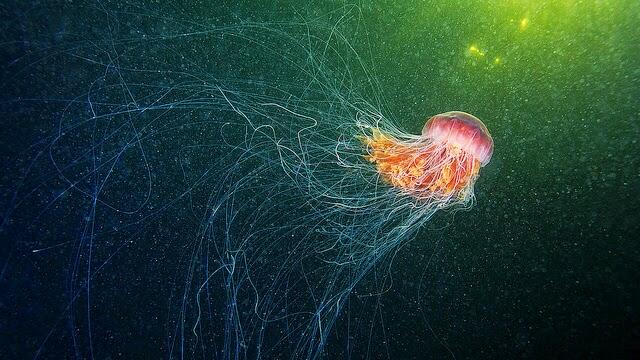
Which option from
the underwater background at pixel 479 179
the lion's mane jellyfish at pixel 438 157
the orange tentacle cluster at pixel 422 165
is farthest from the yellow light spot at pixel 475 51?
the orange tentacle cluster at pixel 422 165

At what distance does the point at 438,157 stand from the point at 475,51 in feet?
2.30

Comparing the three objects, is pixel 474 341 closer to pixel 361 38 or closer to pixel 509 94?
pixel 509 94

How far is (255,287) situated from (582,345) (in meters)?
1.94

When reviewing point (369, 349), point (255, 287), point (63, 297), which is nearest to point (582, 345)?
point (369, 349)

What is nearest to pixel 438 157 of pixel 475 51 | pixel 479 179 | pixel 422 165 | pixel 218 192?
pixel 422 165

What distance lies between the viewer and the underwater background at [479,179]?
6.64ft

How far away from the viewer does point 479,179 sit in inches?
85.6

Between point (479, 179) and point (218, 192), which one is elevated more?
point (479, 179)

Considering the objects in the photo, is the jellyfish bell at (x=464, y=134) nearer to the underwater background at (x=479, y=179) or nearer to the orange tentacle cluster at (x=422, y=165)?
the orange tentacle cluster at (x=422, y=165)

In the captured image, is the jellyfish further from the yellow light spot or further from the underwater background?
the yellow light spot

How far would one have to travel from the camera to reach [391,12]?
2.19m

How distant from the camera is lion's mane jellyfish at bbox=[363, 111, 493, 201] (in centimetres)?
194

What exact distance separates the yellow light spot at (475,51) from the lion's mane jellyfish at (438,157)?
16.8 inches

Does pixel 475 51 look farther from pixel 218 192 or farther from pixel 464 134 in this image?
pixel 218 192
